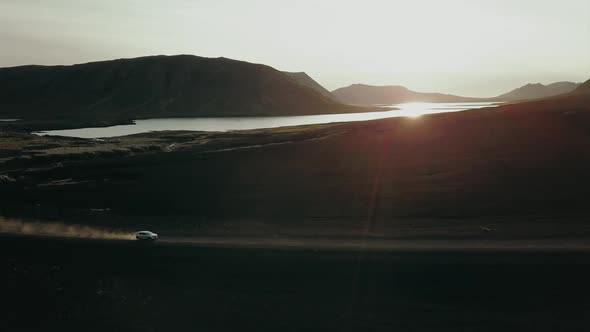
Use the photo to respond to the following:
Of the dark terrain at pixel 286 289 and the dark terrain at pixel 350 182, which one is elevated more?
the dark terrain at pixel 350 182

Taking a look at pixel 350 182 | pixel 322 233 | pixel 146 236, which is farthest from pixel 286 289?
pixel 350 182

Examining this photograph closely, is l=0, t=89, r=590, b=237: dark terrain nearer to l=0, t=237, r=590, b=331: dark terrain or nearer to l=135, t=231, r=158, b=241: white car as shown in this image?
l=135, t=231, r=158, b=241: white car

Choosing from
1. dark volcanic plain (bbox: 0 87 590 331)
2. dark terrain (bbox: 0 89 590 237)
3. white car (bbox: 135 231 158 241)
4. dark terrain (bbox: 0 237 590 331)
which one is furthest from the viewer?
dark terrain (bbox: 0 89 590 237)

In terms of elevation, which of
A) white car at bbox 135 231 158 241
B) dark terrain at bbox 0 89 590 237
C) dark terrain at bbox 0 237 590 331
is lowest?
dark terrain at bbox 0 237 590 331

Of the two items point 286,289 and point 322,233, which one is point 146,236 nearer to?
point 322,233

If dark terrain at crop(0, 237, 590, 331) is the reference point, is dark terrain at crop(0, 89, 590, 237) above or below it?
above

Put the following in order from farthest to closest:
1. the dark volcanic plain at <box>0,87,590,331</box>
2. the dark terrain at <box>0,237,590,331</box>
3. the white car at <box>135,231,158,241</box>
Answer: the white car at <box>135,231,158,241</box> → the dark volcanic plain at <box>0,87,590,331</box> → the dark terrain at <box>0,237,590,331</box>

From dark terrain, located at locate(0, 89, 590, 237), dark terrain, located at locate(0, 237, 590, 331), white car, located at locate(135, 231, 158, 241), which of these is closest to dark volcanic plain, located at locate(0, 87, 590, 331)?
dark terrain, located at locate(0, 237, 590, 331)

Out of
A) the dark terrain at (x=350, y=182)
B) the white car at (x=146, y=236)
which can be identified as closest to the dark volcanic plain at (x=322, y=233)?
the dark terrain at (x=350, y=182)

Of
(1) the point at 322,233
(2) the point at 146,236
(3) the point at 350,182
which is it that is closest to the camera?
(2) the point at 146,236

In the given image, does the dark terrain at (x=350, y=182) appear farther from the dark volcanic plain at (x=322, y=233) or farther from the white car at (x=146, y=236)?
the white car at (x=146, y=236)

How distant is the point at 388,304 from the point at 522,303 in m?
7.41

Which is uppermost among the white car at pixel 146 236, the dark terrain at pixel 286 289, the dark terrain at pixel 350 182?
the dark terrain at pixel 350 182

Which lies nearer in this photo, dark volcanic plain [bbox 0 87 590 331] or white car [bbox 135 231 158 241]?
dark volcanic plain [bbox 0 87 590 331]
